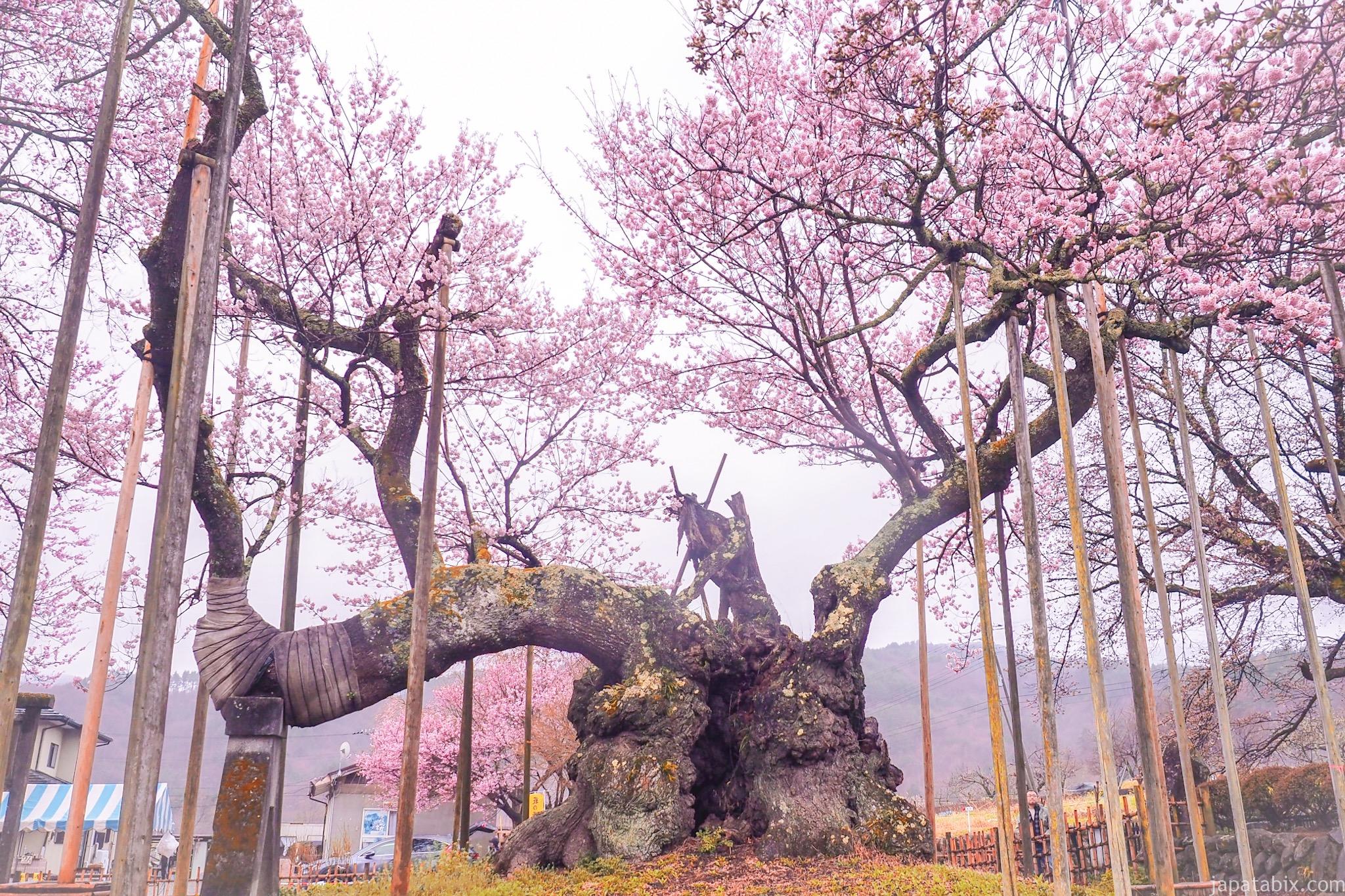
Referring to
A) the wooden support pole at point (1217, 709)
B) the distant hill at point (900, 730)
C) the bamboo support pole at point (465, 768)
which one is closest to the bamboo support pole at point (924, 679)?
the wooden support pole at point (1217, 709)

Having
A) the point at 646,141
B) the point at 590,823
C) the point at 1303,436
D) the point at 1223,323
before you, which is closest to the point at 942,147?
the point at 1223,323

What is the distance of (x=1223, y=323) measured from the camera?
7.88 m

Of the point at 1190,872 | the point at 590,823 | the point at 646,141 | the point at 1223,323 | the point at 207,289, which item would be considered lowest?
the point at 1190,872

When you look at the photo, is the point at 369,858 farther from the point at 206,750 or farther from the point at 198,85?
the point at 206,750

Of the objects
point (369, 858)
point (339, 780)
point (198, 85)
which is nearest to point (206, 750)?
point (339, 780)

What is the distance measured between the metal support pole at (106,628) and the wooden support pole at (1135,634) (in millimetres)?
6354

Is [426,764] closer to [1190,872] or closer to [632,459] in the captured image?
[632,459]

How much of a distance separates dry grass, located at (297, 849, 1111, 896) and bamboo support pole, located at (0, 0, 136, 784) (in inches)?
181

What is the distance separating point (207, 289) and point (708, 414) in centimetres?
954

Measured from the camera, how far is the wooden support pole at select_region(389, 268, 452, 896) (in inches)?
221

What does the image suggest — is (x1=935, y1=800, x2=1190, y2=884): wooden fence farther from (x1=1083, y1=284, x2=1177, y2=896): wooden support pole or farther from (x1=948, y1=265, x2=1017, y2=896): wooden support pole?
(x1=1083, y1=284, x2=1177, y2=896): wooden support pole

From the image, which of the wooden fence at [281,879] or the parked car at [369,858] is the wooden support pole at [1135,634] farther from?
the parked car at [369,858]

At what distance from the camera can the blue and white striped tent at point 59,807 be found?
79.7ft

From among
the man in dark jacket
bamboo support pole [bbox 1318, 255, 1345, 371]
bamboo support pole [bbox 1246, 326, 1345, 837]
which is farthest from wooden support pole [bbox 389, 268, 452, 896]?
the man in dark jacket
